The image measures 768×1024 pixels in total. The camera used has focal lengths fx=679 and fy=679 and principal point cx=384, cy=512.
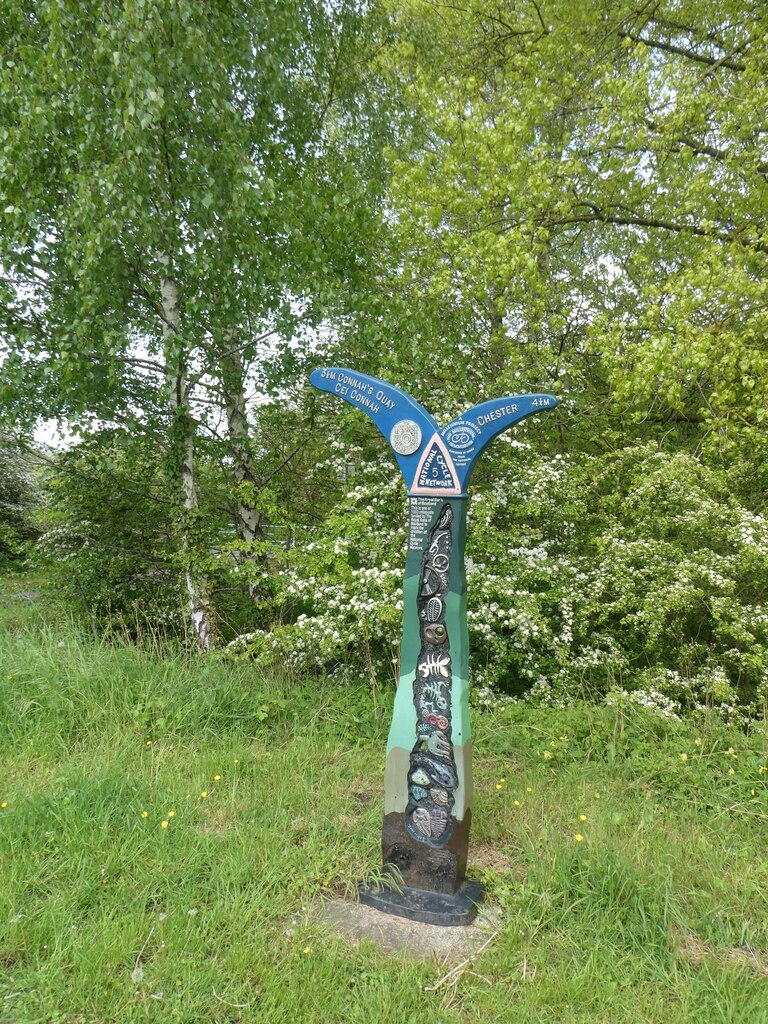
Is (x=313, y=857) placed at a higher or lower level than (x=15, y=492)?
lower

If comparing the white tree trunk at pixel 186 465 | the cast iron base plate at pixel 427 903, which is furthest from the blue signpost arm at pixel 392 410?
the white tree trunk at pixel 186 465

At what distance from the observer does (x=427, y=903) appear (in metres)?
3.05

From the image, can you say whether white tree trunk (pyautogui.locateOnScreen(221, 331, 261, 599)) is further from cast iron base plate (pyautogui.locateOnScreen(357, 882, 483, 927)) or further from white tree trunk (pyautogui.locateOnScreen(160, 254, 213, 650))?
cast iron base plate (pyautogui.locateOnScreen(357, 882, 483, 927))

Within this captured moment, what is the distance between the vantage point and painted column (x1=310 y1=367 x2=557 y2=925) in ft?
10.2

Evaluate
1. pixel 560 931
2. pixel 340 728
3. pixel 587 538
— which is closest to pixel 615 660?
pixel 587 538

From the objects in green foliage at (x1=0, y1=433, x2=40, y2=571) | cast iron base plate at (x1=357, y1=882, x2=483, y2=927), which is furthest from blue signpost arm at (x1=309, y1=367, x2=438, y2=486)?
green foliage at (x1=0, y1=433, x2=40, y2=571)

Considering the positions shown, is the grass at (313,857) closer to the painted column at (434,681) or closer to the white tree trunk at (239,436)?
the painted column at (434,681)

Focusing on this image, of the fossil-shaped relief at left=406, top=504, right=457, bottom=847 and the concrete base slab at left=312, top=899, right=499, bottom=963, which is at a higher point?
the fossil-shaped relief at left=406, top=504, right=457, bottom=847

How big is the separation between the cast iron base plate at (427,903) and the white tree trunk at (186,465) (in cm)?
343

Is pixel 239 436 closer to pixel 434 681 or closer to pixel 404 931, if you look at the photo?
pixel 434 681

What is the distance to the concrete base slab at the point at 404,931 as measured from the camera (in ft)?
9.17

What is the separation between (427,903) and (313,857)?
0.61 meters

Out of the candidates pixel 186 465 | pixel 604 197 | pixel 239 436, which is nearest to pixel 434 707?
pixel 186 465

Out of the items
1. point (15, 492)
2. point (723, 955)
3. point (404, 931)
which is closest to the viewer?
point (723, 955)
